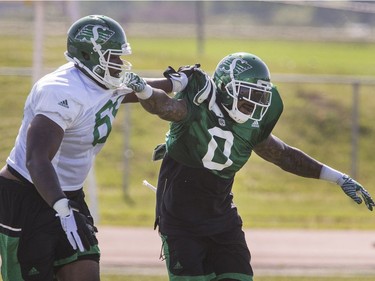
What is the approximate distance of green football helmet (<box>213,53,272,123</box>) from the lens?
5.62 m

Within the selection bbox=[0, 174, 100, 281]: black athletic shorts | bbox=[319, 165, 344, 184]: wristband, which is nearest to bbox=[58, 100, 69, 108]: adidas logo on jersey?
bbox=[0, 174, 100, 281]: black athletic shorts

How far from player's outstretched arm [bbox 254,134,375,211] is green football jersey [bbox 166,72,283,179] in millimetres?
418

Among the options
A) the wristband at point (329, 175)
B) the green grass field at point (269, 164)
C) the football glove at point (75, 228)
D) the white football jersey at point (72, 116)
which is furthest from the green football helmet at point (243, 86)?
the green grass field at point (269, 164)

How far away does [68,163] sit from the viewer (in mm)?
5660

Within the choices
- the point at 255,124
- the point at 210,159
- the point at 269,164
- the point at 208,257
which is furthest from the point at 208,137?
the point at 269,164

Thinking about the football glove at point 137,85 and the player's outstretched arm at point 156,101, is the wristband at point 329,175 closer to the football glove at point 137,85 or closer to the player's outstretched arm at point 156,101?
the player's outstretched arm at point 156,101

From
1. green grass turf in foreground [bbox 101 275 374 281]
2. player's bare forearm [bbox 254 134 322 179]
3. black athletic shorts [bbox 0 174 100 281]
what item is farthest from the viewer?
green grass turf in foreground [bbox 101 275 374 281]

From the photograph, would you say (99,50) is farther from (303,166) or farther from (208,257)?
(303,166)

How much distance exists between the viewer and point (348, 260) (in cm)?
990

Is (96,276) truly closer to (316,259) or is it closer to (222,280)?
(222,280)

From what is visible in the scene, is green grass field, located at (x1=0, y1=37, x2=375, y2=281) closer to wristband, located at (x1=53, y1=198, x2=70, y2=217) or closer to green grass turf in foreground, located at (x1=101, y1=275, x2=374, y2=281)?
green grass turf in foreground, located at (x1=101, y1=275, x2=374, y2=281)

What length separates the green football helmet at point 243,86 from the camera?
18.5 ft

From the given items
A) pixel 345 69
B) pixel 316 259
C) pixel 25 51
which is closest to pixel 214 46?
pixel 345 69

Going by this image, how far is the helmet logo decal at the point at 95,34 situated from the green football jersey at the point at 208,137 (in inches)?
20.3
